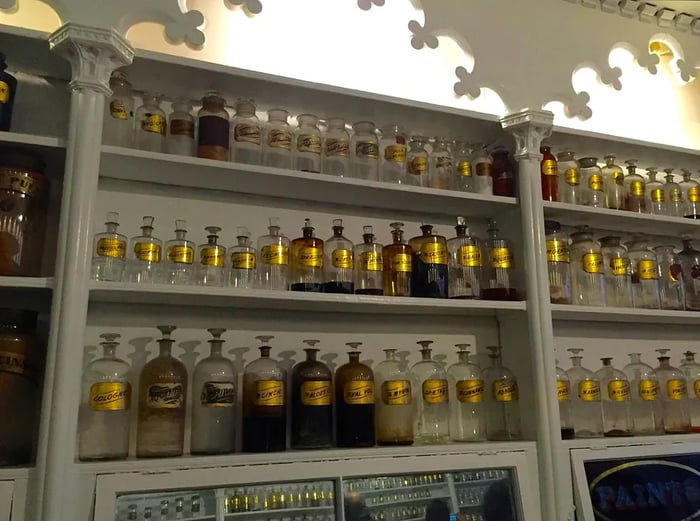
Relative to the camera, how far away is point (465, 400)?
173cm

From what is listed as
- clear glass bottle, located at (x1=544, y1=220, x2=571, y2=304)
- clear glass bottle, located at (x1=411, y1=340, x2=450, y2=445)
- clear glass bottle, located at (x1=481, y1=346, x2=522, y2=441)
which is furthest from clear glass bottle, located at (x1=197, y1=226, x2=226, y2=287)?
clear glass bottle, located at (x1=544, y1=220, x2=571, y2=304)

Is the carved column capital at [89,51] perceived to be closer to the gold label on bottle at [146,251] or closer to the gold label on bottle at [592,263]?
the gold label on bottle at [146,251]

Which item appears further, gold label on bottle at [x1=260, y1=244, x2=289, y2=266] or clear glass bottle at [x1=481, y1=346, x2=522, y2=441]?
clear glass bottle at [x1=481, y1=346, x2=522, y2=441]

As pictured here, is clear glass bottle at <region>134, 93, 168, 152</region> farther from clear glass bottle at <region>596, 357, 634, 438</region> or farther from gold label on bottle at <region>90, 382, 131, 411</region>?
clear glass bottle at <region>596, 357, 634, 438</region>

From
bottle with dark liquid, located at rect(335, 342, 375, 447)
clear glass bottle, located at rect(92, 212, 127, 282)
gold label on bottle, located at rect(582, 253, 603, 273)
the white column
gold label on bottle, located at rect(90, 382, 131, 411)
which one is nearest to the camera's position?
the white column

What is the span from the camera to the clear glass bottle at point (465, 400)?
1.73 meters

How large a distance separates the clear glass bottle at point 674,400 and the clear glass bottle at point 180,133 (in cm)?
160

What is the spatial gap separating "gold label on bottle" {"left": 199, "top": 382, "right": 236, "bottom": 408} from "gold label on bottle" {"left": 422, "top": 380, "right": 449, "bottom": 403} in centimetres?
53

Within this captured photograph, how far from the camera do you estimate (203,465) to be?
1.37 m

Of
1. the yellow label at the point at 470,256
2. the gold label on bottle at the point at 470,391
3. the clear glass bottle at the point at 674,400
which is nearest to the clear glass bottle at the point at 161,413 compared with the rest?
the gold label on bottle at the point at 470,391

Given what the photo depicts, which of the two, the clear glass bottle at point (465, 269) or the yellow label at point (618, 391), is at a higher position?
the clear glass bottle at point (465, 269)

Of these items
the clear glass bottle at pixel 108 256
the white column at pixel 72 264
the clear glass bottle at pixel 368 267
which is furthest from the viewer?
the clear glass bottle at pixel 368 267

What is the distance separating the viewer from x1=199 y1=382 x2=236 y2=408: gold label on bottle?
1.48m

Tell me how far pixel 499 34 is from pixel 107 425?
1.64m
